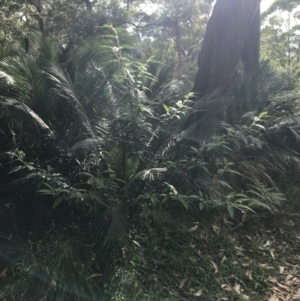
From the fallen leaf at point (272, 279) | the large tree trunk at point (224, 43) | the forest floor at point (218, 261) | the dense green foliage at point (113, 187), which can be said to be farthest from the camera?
the large tree trunk at point (224, 43)

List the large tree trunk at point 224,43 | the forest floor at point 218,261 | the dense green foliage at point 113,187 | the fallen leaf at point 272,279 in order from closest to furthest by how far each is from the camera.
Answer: the dense green foliage at point 113,187 < the forest floor at point 218,261 < the fallen leaf at point 272,279 < the large tree trunk at point 224,43

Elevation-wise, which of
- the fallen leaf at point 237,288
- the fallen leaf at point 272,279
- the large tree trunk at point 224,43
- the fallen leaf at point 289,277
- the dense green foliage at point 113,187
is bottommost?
the fallen leaf at point 289,277

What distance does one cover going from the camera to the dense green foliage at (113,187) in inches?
167

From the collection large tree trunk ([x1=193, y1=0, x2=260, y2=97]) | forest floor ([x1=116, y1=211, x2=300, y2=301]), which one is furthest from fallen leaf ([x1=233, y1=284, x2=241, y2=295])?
large tree trunk ([x1=193, y1=0, x2=260, y2=97])

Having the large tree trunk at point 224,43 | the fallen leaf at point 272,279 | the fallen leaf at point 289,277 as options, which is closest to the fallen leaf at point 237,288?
the fallen leaf at point 272,279

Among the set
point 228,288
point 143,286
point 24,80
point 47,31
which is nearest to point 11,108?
point 24,80

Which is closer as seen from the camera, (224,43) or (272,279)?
(272,279)

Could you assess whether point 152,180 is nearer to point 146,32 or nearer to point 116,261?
point 116,261

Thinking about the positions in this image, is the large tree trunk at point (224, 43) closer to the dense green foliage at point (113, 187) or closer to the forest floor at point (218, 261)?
the dense green foliage at point (113, 187)

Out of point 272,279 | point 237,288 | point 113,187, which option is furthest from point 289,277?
point 113,187

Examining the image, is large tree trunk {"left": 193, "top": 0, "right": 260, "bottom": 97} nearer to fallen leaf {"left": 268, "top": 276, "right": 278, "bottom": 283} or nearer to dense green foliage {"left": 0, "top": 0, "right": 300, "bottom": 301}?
dense green foliage {"left": 0, "top": 0, "right": 300, "bottom": 301}

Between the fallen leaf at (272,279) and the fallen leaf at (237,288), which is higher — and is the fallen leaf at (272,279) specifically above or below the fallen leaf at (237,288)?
below

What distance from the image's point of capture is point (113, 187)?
457 cm

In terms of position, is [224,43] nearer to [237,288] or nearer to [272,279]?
[272,279]
